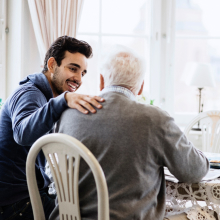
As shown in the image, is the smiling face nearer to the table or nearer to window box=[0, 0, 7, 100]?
the table

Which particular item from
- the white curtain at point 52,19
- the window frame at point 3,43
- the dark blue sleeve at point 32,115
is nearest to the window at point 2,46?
the window frame at point 3,43

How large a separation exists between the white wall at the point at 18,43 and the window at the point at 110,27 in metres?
0.57

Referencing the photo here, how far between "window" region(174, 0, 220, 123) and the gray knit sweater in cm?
242

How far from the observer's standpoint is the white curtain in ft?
9.53

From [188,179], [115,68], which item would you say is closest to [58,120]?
[115,68]

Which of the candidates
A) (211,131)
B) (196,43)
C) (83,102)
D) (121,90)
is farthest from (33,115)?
(196,43)

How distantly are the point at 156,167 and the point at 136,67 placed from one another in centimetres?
38

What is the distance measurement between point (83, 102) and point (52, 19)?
212 cm

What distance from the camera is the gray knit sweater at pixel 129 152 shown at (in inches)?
39.4

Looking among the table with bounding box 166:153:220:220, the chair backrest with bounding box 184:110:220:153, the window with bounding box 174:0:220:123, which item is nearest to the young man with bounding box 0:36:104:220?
the table with bounding box 166:153:220:220

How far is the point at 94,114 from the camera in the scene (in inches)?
40.9

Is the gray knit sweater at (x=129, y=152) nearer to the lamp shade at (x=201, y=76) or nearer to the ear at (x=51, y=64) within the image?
the ear at (x=51, y=64)

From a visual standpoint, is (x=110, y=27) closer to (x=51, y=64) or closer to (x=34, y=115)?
(x=51, y=64)

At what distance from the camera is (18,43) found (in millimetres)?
2912
